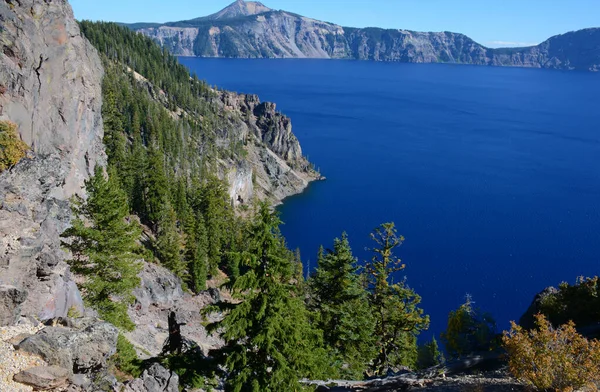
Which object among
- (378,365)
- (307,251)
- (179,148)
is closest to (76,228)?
(378,365)

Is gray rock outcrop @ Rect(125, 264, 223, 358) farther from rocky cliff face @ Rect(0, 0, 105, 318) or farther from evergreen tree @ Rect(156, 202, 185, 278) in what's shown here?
rocky cliff face @ Rect(0, 0, 105, 318)

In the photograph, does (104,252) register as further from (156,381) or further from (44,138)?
(44,138)

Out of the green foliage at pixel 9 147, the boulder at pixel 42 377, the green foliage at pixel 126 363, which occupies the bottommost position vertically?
the green foliage at pixel 126 363

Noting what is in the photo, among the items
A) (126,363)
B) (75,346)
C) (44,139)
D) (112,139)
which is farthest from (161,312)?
(112,139)

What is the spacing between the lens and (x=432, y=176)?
158 metres

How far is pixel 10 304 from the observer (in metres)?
17.3

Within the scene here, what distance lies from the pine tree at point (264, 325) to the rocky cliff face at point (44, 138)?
9.47 m

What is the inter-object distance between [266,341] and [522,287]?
289 feet

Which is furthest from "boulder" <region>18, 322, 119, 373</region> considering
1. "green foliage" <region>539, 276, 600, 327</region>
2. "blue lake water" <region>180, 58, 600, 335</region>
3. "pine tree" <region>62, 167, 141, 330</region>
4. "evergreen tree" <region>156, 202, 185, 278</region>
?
"blue lake water" <region>180, 58, 600, 335</region>

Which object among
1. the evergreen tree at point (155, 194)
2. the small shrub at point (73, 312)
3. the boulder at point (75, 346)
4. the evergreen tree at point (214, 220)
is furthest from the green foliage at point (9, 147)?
the evergreen tree at point (214, 220)

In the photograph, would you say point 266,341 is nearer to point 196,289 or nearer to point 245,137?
point 196,289

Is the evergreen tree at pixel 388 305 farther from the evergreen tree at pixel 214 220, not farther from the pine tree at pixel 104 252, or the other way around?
the evergreen tree at pixel 214 220

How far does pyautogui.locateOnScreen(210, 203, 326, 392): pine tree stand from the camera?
18.5m

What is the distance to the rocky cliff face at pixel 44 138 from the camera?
847 inches
